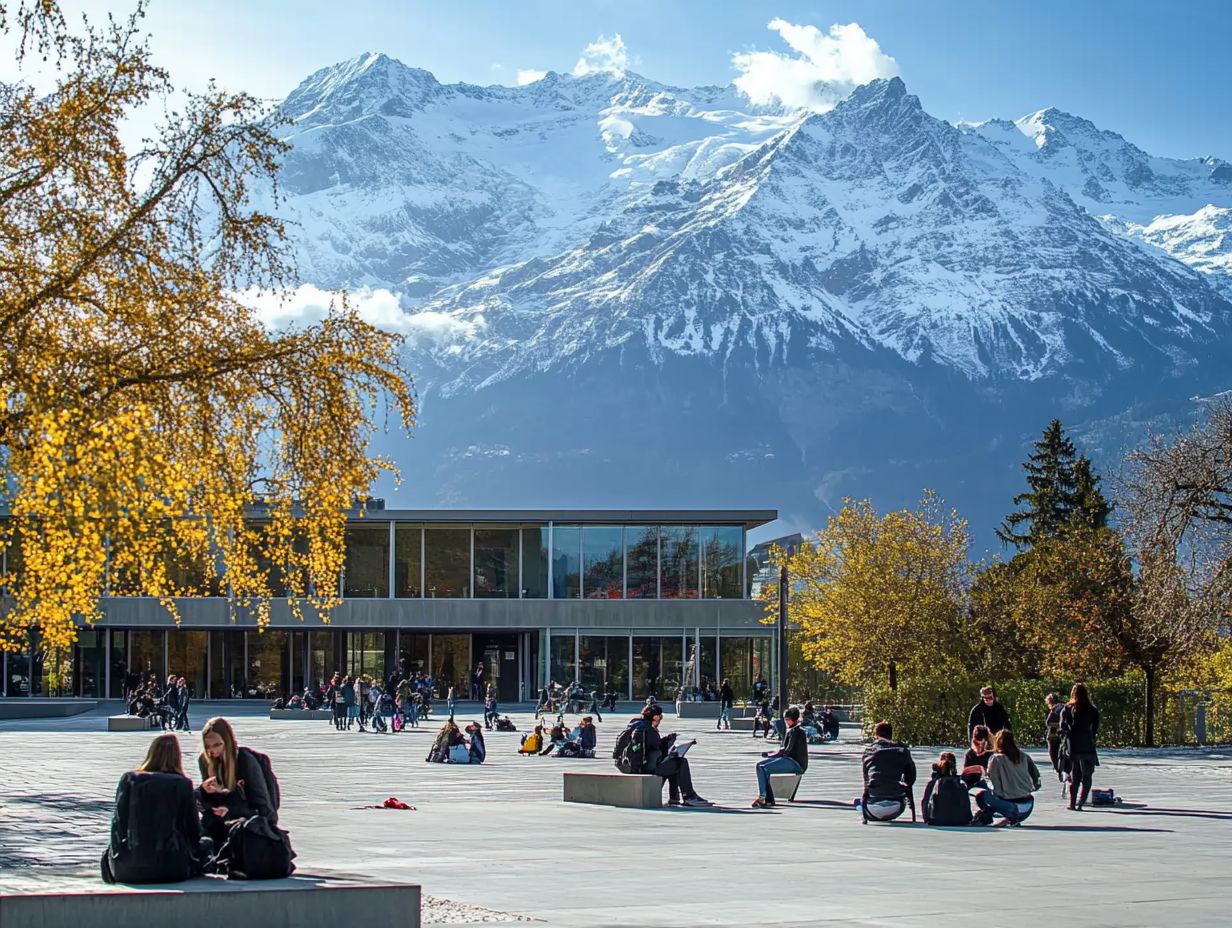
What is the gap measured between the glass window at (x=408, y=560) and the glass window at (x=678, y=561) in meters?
10.2

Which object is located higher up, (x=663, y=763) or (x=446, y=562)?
(x=446, y=562)

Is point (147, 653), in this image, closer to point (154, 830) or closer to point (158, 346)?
point (158, 346)

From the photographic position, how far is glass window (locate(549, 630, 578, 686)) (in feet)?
233

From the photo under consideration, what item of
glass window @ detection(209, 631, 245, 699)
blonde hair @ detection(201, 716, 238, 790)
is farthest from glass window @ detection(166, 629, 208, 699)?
blonde hair @ detection(201, 716, 238, 790)

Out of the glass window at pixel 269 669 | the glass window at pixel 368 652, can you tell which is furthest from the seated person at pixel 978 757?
the glass window at pixel 269 669

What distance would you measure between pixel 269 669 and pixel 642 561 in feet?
55.1

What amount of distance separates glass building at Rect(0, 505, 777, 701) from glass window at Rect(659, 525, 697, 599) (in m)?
0.06

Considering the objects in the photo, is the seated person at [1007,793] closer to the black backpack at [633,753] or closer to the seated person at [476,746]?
the black backpack at [633,753]

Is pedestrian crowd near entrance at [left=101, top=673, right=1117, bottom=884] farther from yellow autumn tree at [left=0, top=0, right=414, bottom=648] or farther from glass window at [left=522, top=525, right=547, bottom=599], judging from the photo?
glass window at [left=522, top=525, right=547, bottom=599]

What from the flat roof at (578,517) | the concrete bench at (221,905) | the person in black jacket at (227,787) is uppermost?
the flat roof at (578,517)

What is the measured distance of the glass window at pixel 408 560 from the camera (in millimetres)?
72250

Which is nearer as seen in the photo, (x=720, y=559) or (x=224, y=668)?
(x=720, y=559)

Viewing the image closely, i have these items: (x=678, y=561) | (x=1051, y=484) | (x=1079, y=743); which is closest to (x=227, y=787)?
(x=1079, y=743)

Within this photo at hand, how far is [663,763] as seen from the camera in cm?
2294
